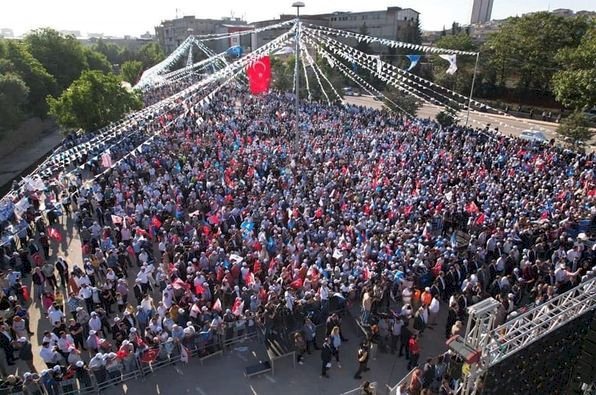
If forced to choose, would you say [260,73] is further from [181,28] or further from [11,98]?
[181,28]

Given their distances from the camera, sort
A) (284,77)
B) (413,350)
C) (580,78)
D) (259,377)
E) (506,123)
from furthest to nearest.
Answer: (284,77), (506,123), (580,78), (259,377), (413,350)

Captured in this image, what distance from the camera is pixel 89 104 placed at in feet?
86.8

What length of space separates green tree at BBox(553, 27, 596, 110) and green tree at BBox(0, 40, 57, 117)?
40376 mm

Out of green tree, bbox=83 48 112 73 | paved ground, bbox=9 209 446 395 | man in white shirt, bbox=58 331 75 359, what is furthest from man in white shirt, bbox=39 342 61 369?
green tree, bbox=83 48 112 73

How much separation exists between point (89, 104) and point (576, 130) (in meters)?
29.0

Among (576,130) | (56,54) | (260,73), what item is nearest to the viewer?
(260,73)

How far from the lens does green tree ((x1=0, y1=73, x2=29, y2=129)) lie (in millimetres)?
28047

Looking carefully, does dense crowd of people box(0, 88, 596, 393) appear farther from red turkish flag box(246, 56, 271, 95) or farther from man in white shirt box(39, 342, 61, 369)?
red turkish flag box(246, 56, 271, 95)

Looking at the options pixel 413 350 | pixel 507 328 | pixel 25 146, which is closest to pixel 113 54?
pixel 25 146

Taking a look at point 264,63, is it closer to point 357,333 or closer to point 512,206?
point 512,206

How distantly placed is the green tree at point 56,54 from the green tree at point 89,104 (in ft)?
49.1

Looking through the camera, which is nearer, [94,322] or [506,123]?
[94,322]

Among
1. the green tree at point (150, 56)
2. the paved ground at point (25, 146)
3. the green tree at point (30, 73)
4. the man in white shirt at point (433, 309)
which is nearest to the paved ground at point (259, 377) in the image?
the man in white shirt at point (433, 309)

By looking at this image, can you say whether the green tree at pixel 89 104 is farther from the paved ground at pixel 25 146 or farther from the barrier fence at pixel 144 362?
the barrier fence at pixel 144 362
